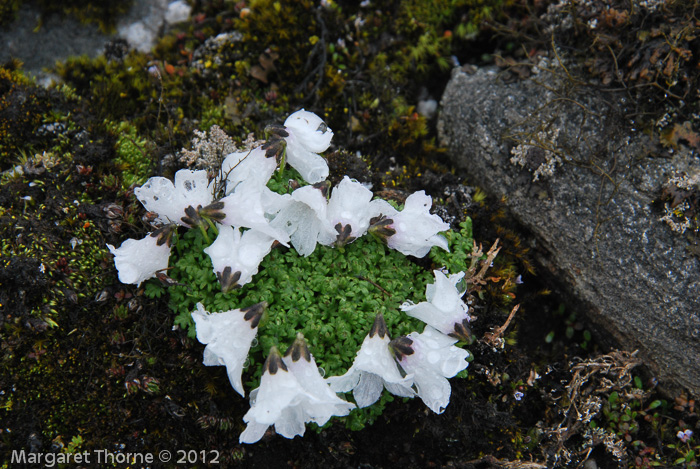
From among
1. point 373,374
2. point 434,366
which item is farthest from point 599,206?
point 373,374

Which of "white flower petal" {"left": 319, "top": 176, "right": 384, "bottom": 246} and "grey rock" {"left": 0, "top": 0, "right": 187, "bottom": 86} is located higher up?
"white flower petal" {"left": 319, "top": 176, "right": 384, "bottom": 246}

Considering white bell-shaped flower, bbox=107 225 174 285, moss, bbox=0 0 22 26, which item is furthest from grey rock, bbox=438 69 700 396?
moss, bbox=0 0 22 26

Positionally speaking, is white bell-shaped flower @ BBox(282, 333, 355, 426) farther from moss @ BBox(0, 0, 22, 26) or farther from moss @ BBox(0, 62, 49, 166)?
moss @ BBox(0, 0, 22, 26)

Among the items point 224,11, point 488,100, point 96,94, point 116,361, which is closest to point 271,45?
point 224,11

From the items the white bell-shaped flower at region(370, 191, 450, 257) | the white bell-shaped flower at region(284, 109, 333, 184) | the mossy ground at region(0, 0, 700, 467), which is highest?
the white bell-shaped flower at region(284, 109, 333, 184)

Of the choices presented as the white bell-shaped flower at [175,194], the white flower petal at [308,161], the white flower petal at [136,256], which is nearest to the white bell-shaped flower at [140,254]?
the white flower petal at [136,256]

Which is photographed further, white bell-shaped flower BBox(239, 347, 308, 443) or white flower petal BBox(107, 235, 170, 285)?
white flower petal BBox(107, 235, 170, 285)

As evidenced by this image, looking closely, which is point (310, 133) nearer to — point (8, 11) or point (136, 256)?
point (136, 256)
